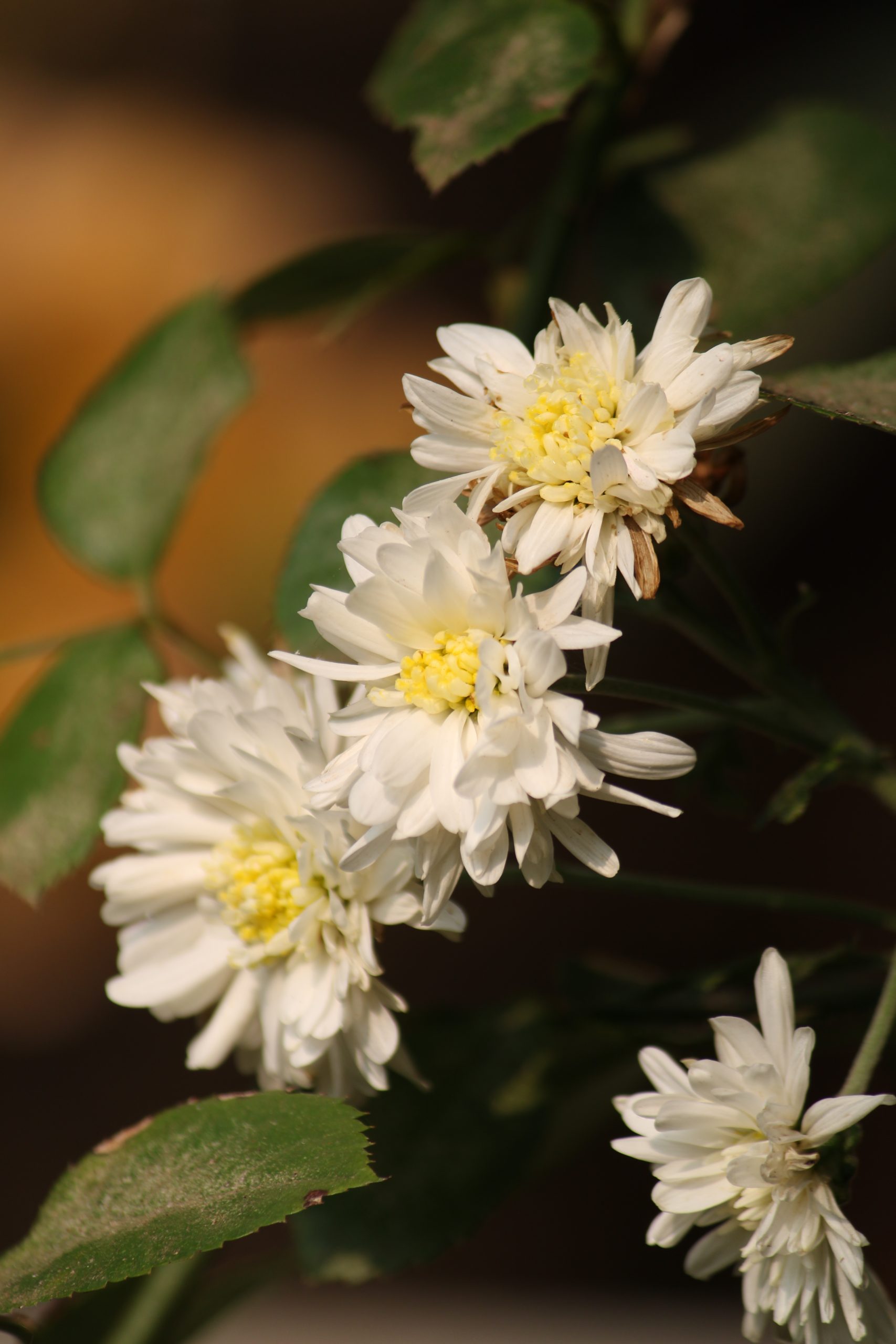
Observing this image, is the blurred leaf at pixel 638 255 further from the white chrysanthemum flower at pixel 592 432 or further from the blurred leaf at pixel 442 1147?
the blurred leaf at pixel 442 1147

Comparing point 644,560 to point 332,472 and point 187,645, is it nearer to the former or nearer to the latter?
point 187,645

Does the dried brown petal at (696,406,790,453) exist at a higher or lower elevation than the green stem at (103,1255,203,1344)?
higher

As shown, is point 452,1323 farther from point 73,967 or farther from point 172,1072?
point 73,967

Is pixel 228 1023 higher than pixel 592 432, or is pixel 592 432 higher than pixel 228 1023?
pixel 592 432

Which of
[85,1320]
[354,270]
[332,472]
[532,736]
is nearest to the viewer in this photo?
[532,736]

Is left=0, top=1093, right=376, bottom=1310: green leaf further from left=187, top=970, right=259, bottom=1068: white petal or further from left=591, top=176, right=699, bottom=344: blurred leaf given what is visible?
left=591, top=176, right=699, bottom=344: blurred leaf

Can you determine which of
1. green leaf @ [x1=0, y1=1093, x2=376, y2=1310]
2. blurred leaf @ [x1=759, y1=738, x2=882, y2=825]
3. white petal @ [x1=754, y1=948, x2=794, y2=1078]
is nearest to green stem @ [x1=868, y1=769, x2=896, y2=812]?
blurred leaf @ [x1=759, y1=738, x2=882, y2=825]

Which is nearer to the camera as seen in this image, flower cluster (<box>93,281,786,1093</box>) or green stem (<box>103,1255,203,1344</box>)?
flower cluster (<box>93,281,786,1093</box>)

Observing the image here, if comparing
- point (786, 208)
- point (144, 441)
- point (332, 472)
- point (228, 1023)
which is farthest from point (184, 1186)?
point (332, 472)
